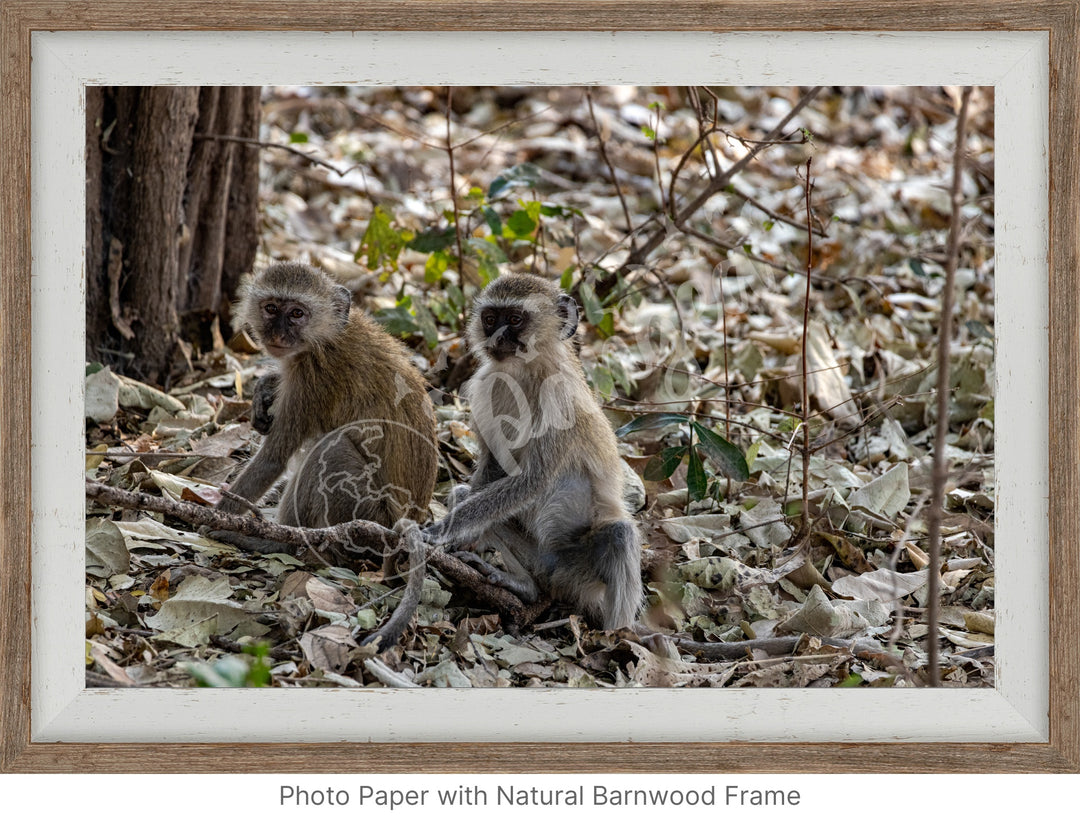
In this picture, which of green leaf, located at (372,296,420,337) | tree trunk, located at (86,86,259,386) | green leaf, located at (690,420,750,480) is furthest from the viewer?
green leaf, located at (372,296,420,337)

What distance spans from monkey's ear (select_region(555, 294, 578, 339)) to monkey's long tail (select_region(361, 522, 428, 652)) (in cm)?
126

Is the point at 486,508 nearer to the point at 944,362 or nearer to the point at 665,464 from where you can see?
the point at 665,464

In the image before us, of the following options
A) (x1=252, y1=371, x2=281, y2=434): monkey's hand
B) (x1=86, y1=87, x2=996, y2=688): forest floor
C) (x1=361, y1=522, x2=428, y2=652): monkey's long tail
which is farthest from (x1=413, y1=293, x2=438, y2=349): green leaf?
(x1=361, y1=522, x2=428, y2=652): monkey's long tail

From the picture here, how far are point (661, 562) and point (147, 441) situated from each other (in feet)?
9.64

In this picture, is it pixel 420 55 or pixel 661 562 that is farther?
pixel 661 562

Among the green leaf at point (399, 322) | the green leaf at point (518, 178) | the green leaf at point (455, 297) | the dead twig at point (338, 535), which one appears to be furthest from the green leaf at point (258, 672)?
the green leaf at point (518, 178)

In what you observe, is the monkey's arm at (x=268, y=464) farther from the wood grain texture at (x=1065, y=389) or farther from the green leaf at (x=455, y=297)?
the wood grain texture at (x=1065, y=389)

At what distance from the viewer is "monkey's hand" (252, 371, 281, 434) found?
6.12 m

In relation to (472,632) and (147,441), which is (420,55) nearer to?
(472,632)

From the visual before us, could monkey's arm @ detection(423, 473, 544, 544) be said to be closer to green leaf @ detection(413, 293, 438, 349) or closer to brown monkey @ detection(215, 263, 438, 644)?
brown monkey @ detection(215, 263, 438, 644)

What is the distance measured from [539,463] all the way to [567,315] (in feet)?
2.58

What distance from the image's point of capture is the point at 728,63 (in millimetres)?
4113

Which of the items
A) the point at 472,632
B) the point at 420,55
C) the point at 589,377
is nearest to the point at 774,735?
the point at 472,632

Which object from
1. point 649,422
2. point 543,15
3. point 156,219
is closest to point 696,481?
point 649,422
